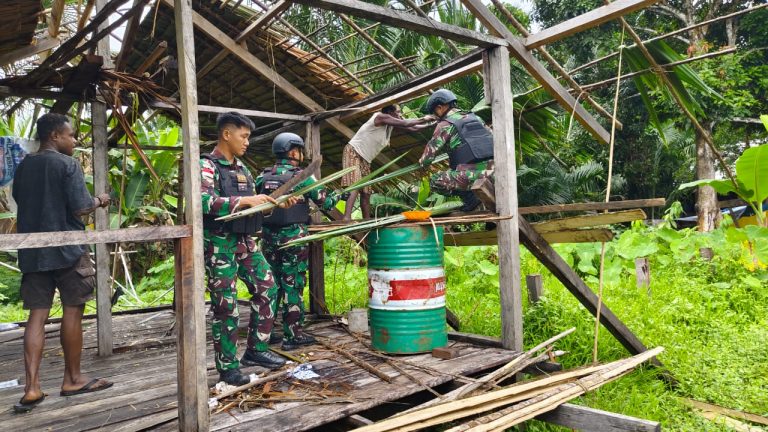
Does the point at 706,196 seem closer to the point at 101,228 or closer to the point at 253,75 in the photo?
the point at 253,75

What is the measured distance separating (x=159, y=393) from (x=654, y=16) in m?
17.7

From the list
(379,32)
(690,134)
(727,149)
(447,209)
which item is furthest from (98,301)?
(727,149)

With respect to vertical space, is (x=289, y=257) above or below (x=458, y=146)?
below

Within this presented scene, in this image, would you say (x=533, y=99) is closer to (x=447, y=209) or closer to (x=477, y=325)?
(x=447, y=209)

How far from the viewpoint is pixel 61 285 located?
3385 millimetres

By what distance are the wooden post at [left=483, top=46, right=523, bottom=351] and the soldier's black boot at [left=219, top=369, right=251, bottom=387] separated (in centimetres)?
210

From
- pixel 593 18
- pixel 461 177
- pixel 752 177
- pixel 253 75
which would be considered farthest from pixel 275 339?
pixel 752 177

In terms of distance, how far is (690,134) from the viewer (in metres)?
14.8

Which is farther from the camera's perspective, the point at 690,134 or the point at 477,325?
the point at 690,134

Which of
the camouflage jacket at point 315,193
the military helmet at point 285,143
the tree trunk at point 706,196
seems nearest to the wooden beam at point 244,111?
the military helmet at point 285,143

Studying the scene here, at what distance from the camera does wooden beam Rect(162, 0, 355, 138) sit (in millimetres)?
5395

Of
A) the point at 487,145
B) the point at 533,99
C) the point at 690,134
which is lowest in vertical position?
the point at 487,145

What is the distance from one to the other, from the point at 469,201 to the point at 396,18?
2112mm

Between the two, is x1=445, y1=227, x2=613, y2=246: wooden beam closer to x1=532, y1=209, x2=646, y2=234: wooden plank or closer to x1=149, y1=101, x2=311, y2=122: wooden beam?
x1=532, y1=209, x2=646, y2=234: wooden plank
